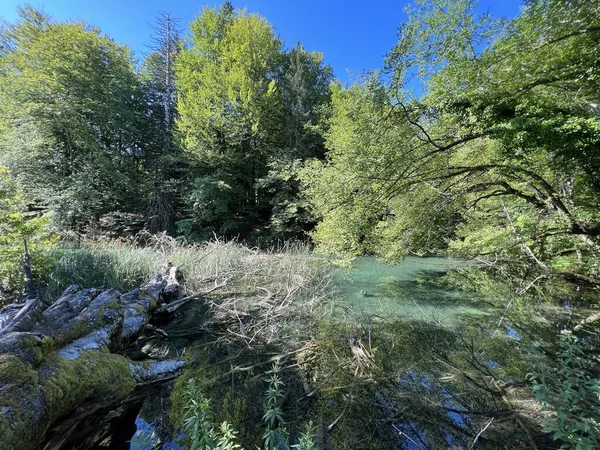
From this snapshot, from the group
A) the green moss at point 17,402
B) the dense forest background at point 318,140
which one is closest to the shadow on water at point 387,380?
the green moss at point 17,402

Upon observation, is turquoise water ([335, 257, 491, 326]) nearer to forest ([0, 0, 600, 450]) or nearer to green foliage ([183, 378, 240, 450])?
forest ([0, 0, 600, 450])

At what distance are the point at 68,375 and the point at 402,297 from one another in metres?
7.08

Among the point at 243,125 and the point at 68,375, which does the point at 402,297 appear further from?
the point at 243,125

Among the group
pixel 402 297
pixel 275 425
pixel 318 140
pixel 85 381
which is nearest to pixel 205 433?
pixel 85 381

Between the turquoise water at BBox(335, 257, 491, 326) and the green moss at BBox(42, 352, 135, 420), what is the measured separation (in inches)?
171

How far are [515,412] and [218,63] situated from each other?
18.1 metres

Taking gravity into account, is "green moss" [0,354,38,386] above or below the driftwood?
above

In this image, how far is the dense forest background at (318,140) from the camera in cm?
425

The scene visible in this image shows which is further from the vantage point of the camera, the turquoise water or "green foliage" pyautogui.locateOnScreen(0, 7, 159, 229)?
"green foliage" pyautogui.locateOnScreen(0, 7, 159, 229)

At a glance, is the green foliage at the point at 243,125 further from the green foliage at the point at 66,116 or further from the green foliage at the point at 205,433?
the green foliage at the point at 205,433

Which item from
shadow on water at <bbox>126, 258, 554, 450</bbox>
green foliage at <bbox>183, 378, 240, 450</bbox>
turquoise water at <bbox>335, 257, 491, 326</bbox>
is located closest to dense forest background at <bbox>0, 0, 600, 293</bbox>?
turquoise water at <bbox>335, 257, 491, 326</bbox>

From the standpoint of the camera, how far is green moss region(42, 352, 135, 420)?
1504mm

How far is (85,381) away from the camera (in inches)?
66.1

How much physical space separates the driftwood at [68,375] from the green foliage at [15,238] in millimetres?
2650
